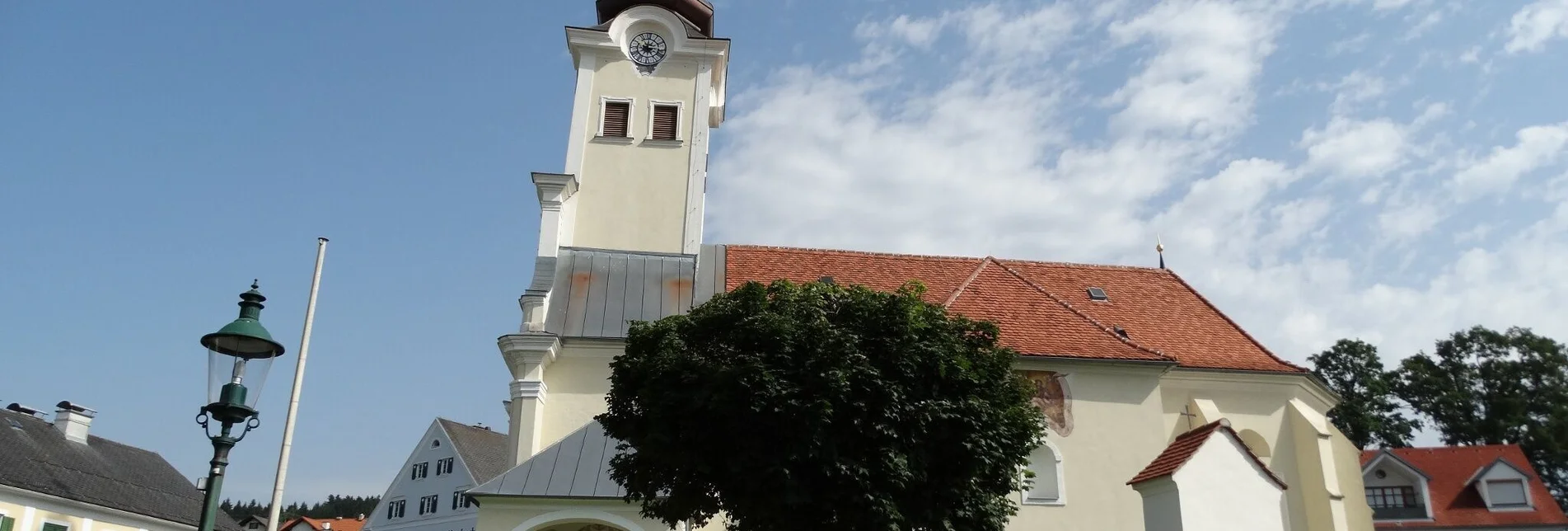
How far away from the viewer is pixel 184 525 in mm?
33312

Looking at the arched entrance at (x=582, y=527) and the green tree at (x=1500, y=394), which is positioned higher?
the green tree at (x=1500, y=394)

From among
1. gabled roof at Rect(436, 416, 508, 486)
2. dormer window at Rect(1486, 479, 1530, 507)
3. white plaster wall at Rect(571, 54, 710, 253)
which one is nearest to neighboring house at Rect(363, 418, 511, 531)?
gabled roof at Rect(436, 416, 508, 486)

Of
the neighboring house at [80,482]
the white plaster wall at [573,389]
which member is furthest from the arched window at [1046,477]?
the neighboring house at [80,482]

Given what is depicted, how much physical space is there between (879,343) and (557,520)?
618 cm

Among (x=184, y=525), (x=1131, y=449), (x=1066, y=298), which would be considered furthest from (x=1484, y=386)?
(x=184, y=525)

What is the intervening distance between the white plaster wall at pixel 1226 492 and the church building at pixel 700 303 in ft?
12.4

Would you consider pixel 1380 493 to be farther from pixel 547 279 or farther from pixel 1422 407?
pixel 547 279

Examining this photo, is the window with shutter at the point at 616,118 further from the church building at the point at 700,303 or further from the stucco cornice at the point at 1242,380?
the stucco cornice at the point at 1242,380

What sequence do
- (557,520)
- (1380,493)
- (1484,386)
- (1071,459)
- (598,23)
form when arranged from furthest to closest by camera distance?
1. (1484,386)
2. (1380,493)
3. (598,23)
4. (1071,459)
5. (557,520)

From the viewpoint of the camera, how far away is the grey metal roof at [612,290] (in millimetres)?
21562

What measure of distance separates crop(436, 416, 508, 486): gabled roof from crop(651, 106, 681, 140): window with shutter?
90.4 ft

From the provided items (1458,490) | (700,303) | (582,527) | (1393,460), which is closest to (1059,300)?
(700,303)

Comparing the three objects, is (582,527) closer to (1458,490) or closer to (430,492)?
(430,492)

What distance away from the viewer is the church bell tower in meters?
24.2
